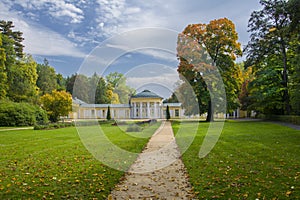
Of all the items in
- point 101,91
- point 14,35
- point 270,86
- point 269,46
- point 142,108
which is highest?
point 14,35

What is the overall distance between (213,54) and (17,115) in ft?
64.2

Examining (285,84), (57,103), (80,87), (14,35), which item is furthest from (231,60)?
(14,35)

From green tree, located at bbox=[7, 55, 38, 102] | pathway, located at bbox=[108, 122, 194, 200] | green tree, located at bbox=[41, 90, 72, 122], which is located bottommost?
pathway, located at bbox=[108, 122, 194, 200]

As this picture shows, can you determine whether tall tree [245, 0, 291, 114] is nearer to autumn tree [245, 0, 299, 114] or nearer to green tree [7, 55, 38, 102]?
autumn tree [245, 0, 299, 114]

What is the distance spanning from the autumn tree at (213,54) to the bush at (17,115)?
1495 cm

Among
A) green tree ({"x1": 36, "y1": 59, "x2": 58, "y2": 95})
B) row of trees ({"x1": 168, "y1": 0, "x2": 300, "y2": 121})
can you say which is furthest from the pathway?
green tree ({"x1": 36, "y1": 59, "x2": 58, "y2": 95})

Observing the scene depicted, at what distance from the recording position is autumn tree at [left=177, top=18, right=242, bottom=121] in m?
24.3

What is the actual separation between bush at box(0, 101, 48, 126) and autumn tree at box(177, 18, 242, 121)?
49.1ft

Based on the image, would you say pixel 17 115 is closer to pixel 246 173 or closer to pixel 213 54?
pixel 213 54

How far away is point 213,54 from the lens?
25.3 meters

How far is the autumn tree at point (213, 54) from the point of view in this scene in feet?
79.7

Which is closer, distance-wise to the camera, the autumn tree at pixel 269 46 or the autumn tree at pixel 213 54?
the autumn tree at pixel 269 46

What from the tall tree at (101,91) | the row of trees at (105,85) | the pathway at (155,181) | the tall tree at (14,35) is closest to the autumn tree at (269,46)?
the row of trees at (105,85)

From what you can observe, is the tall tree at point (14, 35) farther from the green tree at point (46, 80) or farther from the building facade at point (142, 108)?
the green tree at point (46, 80)
